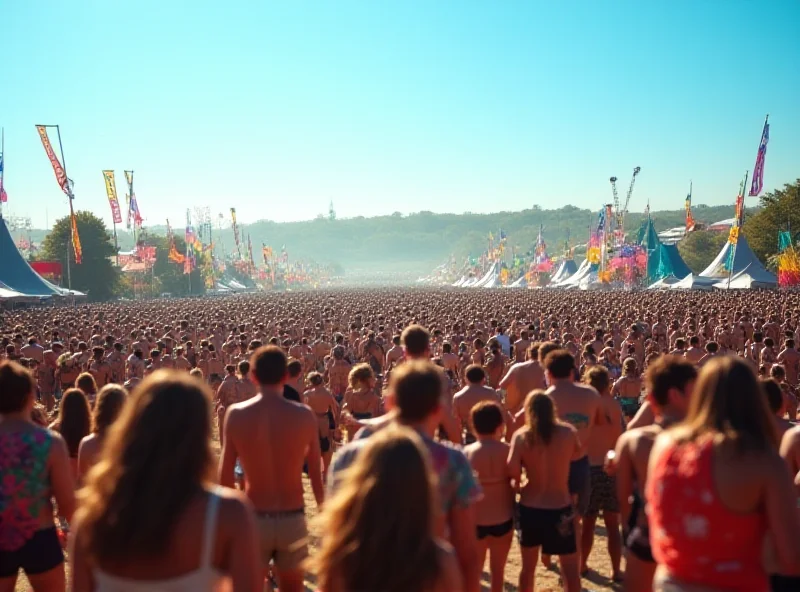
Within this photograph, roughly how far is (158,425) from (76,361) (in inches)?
469

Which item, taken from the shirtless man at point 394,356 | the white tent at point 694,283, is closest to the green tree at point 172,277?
the white tent at point 694,283

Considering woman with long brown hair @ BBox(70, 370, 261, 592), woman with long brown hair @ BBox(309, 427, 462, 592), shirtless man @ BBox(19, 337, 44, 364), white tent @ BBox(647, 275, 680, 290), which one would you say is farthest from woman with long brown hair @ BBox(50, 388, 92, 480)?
white tent @ BBox(647, 275, 680, 290)

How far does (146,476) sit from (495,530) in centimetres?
275

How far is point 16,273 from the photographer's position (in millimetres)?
45812

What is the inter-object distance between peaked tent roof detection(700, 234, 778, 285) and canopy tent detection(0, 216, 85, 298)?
4112cm

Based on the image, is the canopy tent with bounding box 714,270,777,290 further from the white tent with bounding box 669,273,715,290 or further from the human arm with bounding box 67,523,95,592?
the human arm with bounding box 67,523,95,592

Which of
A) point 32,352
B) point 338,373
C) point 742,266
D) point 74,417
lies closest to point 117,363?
point 32,352

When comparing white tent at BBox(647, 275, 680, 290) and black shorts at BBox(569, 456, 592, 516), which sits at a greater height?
black shorts at BBox(569, 456, 592, 516)

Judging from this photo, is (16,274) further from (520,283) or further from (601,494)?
(520,283)

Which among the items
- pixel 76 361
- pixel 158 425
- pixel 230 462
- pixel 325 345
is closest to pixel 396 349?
pixel 325 345

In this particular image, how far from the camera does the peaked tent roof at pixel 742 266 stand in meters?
47.2

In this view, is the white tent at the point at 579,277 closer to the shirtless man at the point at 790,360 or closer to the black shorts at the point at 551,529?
the shirtless man at the point at 790,360

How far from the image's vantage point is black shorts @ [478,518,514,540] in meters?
4.41

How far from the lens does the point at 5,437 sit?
3.27 m
